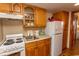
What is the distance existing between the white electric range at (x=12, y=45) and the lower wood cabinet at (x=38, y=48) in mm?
508

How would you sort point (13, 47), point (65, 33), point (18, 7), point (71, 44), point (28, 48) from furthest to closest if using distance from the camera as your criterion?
point (71, 44) → point (65, 33) → point (18, 7) → point (28, 48) → point (13, 47)

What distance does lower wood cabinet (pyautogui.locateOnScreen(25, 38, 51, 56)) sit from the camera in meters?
2.59

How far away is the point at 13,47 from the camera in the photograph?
1.89m

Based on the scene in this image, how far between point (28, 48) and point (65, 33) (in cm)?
259

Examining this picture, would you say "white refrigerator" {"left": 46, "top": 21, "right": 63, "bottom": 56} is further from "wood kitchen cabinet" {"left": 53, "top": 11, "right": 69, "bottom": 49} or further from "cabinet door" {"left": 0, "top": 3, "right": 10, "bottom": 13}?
"cabinet door" {"left": 0, "top": 3, "right": 10, "bottom": 13}

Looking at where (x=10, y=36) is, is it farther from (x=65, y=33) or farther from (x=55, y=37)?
(x=65, y=33)

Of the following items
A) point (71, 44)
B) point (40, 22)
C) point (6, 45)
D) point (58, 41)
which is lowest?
point (71, 44)

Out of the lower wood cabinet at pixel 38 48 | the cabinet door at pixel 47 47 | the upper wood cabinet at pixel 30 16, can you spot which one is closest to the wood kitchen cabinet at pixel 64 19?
the cabinet door at pixel 47 47

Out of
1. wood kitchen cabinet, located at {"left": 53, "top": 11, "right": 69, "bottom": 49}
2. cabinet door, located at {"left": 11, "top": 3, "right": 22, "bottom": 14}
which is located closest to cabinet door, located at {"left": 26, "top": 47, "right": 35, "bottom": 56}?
cabinet door, located at {"left": 11, "top": 3, "right": 22, "bottom": 14}

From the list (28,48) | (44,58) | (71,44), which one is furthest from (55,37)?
(44,58)

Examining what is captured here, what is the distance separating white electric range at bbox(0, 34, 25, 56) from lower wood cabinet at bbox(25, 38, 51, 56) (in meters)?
0.51

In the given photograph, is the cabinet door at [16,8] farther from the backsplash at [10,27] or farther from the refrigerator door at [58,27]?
the refrigerator door at [58,27]

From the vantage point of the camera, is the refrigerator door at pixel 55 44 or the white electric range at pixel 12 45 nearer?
the white electric range at pixel 12 45

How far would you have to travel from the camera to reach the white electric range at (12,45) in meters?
1.71
